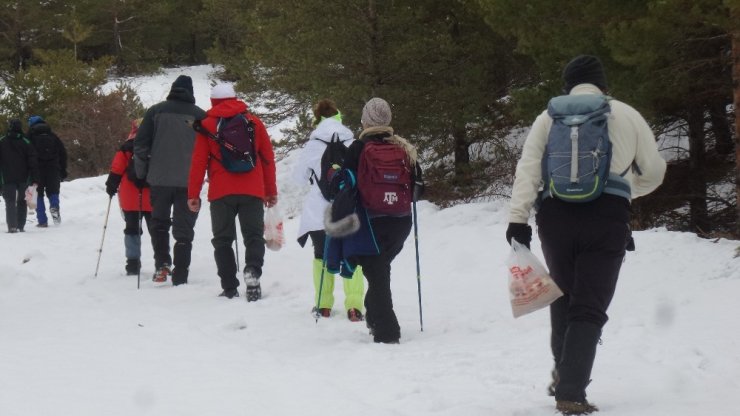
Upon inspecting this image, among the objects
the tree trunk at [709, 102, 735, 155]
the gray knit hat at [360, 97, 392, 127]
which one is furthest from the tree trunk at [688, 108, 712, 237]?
the gray knit hat at [360, 97, 392, 127]

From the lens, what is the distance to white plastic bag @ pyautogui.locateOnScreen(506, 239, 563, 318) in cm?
451

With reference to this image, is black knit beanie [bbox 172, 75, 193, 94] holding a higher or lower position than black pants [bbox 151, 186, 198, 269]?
higher

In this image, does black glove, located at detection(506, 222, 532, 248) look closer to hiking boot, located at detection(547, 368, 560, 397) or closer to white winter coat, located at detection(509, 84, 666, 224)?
white winter coat, located at detection(509, 84, 666, 224)

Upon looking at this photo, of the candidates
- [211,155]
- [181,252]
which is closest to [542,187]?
[211,155]

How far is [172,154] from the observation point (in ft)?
30.3

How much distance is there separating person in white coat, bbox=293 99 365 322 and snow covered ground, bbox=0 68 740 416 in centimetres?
18

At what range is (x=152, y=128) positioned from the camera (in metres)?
9.30

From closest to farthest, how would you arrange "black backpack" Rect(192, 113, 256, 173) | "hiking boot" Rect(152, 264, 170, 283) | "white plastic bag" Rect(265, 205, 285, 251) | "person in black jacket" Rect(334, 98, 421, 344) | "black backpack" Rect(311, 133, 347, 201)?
"person in black jacket" Rect(334, 98, 421, 344) < "black backpack" Rect(311, 133, 347, 201) < "black backpack" Rect(192, 113, 256, 173) < "white plastic bag" Rect(265, 205, 285, 251) < "hiking boot" Rect(152, 264, 170, 283)

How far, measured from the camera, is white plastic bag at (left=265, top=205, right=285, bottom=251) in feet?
28.7

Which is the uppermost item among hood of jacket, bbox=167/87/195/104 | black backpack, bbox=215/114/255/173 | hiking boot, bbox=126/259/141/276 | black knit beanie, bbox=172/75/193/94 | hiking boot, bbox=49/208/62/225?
black knit beanie, bbox=172/75/193/94

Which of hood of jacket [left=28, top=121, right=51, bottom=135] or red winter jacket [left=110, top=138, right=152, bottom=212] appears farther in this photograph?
hood of jacket [left=28, top=121, right=51, bottom=135]

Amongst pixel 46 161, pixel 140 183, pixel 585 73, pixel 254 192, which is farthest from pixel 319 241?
pixel 46 161

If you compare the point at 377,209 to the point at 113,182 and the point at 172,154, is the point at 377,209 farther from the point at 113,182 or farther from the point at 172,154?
the point at 113,182

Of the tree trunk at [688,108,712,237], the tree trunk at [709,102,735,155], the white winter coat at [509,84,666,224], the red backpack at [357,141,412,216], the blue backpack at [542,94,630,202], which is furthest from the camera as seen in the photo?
the tree trunk at [709,102,735,155]
